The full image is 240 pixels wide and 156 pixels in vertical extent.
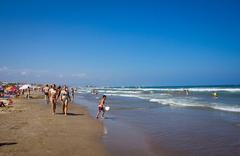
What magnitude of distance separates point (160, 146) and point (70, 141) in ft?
9.98

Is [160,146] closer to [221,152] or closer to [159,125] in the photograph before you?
[221,152]

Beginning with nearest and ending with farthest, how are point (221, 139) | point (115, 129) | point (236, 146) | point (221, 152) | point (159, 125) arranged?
point (221, 152) → point (236, 146) → point (221, 139) → point (115, 129) → point (159, 125)

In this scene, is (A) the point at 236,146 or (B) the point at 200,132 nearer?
(A) the point at 236,146

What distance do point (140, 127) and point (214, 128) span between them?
3.39 meters

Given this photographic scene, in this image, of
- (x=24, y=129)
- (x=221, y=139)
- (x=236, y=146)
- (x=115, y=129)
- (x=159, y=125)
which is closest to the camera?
(x=236, y=146)

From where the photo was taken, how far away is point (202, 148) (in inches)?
376

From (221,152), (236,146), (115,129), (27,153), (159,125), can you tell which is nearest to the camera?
(27,153)

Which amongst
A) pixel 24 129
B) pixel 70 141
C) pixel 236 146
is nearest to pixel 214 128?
pixel 236 146

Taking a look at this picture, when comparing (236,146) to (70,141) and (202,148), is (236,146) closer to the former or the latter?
(202,148)

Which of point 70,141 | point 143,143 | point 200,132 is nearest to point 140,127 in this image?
point 200,132

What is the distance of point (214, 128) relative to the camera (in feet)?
44.6

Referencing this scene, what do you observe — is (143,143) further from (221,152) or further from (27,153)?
(27,153)

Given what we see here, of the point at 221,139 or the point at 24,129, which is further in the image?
the point at 24,129

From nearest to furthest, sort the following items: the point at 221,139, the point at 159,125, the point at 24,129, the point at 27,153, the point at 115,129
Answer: the point at 27,153
the point at 221,139
the point at 24,129
the point at 115,129
the point at 159,125
